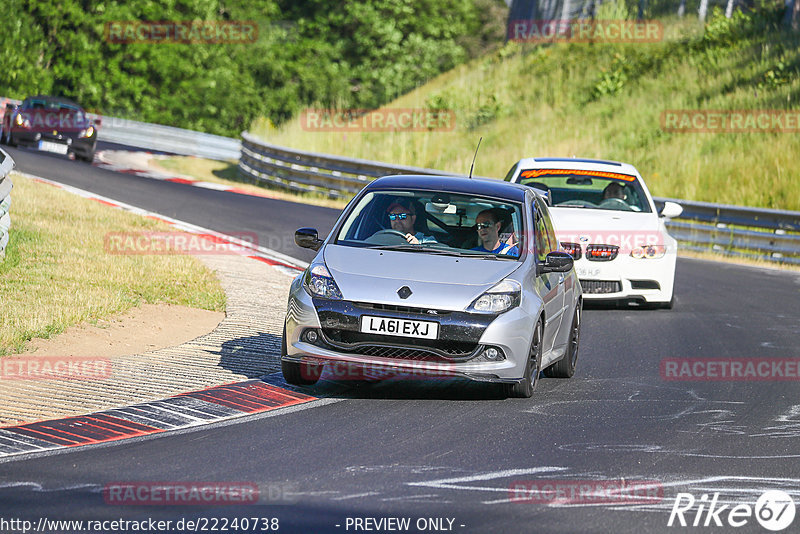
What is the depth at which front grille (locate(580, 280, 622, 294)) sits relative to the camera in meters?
14.0

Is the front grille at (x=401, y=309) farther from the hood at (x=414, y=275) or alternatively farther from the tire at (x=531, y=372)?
the tire at (x=531, y=372)

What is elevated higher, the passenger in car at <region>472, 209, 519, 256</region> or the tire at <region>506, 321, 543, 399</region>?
the passenger in car at <region>472, 209, 519, 256</region>

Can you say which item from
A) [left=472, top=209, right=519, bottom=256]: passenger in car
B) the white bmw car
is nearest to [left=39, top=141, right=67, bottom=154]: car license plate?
the white bmw car

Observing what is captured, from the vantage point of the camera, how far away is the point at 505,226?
30.7ft

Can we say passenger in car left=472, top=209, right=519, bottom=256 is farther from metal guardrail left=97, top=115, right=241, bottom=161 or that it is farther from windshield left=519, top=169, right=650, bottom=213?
metal guardrail left=97, top=115, right=241, bottom=161

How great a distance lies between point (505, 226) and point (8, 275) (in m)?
5.44

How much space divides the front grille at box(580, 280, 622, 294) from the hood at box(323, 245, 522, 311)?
5.32 m

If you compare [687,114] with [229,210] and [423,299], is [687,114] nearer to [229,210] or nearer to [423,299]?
[229,210]

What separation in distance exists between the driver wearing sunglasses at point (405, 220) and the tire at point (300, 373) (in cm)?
121

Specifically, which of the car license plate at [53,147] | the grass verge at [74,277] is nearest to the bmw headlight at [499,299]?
the grass verge at [74,277]

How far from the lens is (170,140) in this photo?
150 feet

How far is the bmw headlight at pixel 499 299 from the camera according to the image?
27.3 feet

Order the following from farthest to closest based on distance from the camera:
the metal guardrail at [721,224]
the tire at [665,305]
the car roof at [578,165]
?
the metal guardrail at [721,224] < the car roof at [578,165] < the tire at [665,305]

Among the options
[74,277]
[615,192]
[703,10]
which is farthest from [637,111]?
[74,277]
